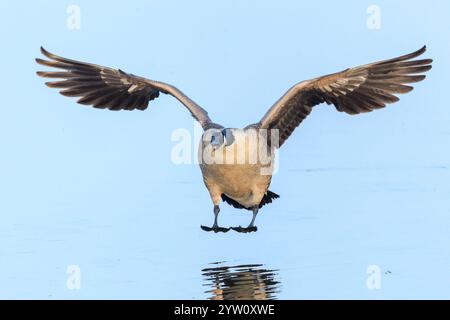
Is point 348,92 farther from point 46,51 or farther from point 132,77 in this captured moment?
point 46,51

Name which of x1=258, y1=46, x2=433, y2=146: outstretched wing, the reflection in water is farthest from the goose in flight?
the reflection in water

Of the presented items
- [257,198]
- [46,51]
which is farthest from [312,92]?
[46,51]

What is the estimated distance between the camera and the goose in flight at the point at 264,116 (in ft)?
38.7

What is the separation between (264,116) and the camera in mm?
12562

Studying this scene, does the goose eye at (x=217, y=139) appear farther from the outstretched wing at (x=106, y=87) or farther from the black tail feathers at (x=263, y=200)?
the black tail feathers at (x=263, y=200)

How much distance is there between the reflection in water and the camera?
1020 cm

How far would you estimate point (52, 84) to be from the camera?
13078 mm

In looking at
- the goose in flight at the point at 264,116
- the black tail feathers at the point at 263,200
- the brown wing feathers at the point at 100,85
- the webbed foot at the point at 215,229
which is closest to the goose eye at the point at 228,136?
the goose in flight at the point at 264,116

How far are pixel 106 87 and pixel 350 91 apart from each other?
11.1 feet

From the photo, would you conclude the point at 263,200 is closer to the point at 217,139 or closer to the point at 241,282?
the point at 217,139

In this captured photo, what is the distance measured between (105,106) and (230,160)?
2.64 meters
